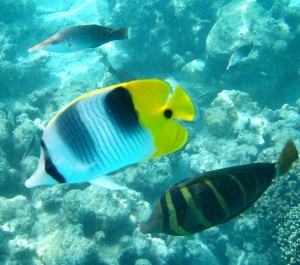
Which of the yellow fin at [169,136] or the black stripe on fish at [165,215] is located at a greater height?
the yellow fin at [169,136]

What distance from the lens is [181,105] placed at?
3.76ft

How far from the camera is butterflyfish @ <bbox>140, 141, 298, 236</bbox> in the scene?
1717 millimetres

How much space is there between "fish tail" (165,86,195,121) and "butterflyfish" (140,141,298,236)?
712mm

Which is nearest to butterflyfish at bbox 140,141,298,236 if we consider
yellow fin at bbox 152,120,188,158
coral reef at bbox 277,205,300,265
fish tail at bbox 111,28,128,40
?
yellow fin at bbox 152,120,188,158

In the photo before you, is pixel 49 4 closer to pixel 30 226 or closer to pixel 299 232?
pixel 30 226

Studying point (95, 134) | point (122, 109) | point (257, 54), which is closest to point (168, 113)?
point (122, 109)

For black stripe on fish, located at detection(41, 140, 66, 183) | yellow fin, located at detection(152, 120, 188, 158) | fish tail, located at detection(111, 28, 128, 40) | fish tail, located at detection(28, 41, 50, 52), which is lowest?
fish tail, located at detection(28, 41, 50, 52)

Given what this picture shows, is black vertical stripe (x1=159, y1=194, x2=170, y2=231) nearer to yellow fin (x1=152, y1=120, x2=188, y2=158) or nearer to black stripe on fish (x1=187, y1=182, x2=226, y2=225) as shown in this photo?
black stripe on fish (x1=187, y1=182, x2=226, y2=225)

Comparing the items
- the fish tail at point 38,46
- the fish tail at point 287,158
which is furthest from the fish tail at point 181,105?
the fish tail at point 38,46

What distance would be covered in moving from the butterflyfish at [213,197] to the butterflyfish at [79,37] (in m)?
2.35

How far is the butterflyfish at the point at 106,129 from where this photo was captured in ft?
3.90

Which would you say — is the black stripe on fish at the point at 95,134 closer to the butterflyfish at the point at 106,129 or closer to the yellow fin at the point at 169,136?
the butterflyfish at the point at 106,129

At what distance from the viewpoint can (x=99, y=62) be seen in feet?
37.6

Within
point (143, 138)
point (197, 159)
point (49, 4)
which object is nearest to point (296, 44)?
point (197, 159)
